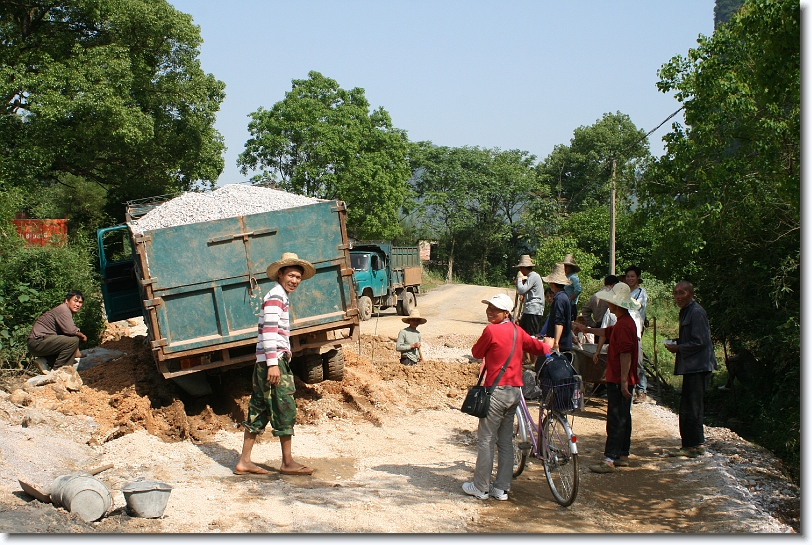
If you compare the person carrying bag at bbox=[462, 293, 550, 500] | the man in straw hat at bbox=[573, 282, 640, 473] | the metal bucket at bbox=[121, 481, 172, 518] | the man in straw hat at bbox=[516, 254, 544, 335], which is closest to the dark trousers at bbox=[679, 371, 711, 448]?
the man in straw hat at bbox=[573, 282, 640, 473]

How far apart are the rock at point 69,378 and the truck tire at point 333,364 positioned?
121 inches

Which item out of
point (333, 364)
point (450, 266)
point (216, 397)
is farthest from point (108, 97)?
point (450, 266)

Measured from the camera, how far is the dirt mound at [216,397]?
27.3 feet

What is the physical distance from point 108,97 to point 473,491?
18458 millimetres

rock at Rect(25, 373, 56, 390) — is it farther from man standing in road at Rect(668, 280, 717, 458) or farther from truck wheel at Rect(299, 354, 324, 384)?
man standing in road at Rect(668, 280, 717, 458)

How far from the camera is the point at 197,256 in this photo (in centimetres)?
853

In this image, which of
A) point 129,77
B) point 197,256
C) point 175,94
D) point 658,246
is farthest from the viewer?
point 175,94

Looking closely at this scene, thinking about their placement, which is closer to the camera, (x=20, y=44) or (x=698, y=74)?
(x=698, y=74)

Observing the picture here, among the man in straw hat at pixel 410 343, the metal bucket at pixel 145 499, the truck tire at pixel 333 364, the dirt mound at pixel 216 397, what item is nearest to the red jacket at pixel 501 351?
the metal bucket at pixel 145 499

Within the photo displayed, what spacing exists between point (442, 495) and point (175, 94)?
21114mm

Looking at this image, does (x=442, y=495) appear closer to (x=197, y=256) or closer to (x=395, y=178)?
(x=197, y=256)

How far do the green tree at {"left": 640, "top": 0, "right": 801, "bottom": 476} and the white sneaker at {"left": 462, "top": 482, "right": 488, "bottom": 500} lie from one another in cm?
362

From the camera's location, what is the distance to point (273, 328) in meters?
6.45

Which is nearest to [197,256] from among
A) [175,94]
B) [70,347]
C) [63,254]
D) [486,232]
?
[70,347]
